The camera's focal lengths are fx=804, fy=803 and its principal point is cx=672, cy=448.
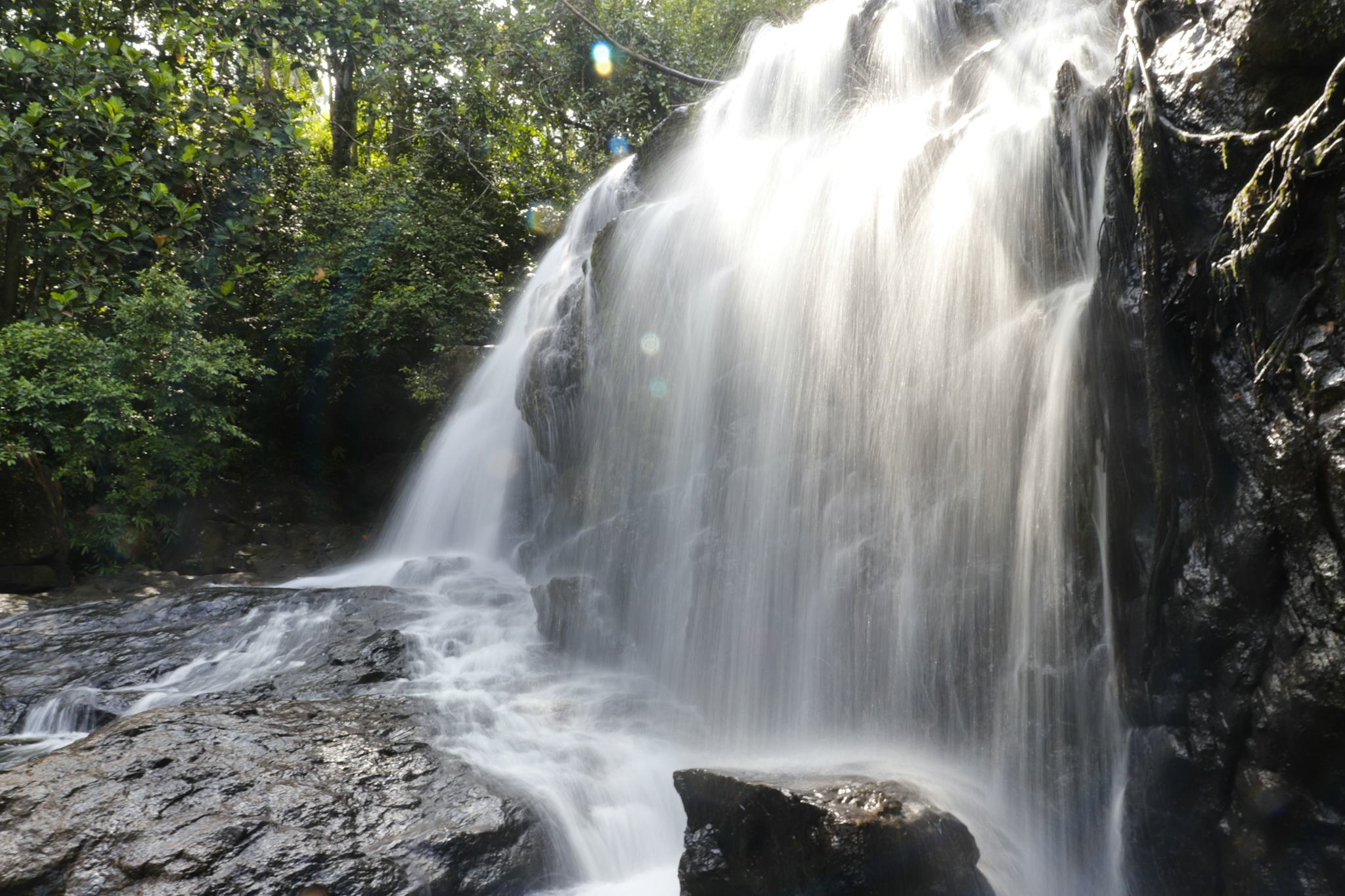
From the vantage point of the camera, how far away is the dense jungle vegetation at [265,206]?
1022cm

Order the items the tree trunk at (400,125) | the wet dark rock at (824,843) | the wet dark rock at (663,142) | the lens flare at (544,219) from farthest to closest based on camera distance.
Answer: the tree trunk at (400,125) < the lens flare at (544,219) < the wet dark rock at (663,142) < the wet dark rock at (824,843)

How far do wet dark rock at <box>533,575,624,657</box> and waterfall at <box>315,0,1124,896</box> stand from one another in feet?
0.40

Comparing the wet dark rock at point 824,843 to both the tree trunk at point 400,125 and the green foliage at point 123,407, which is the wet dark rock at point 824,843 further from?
the tree trunk at point 400,125

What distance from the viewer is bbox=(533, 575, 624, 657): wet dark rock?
8039 mm

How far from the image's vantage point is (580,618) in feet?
26.7

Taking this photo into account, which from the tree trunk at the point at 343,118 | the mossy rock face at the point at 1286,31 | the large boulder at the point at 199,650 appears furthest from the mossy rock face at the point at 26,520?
the mossy rock face at the point at 1286,31

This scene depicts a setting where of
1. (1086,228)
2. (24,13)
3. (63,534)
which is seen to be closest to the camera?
(1086,228)

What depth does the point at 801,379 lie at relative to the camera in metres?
6.91

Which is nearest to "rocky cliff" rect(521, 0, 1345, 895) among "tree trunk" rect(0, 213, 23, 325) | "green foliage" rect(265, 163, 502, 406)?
"green foliage" rect(265, 163, 502, 406)

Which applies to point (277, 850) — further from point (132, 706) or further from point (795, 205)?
point (795, 205)

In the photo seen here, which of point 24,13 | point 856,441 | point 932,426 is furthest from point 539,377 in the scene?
point 24,13

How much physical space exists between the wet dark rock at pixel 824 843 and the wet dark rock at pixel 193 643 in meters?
3.72

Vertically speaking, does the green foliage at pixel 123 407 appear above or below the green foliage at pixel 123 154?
below

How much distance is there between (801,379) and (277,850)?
4965 millimetres
